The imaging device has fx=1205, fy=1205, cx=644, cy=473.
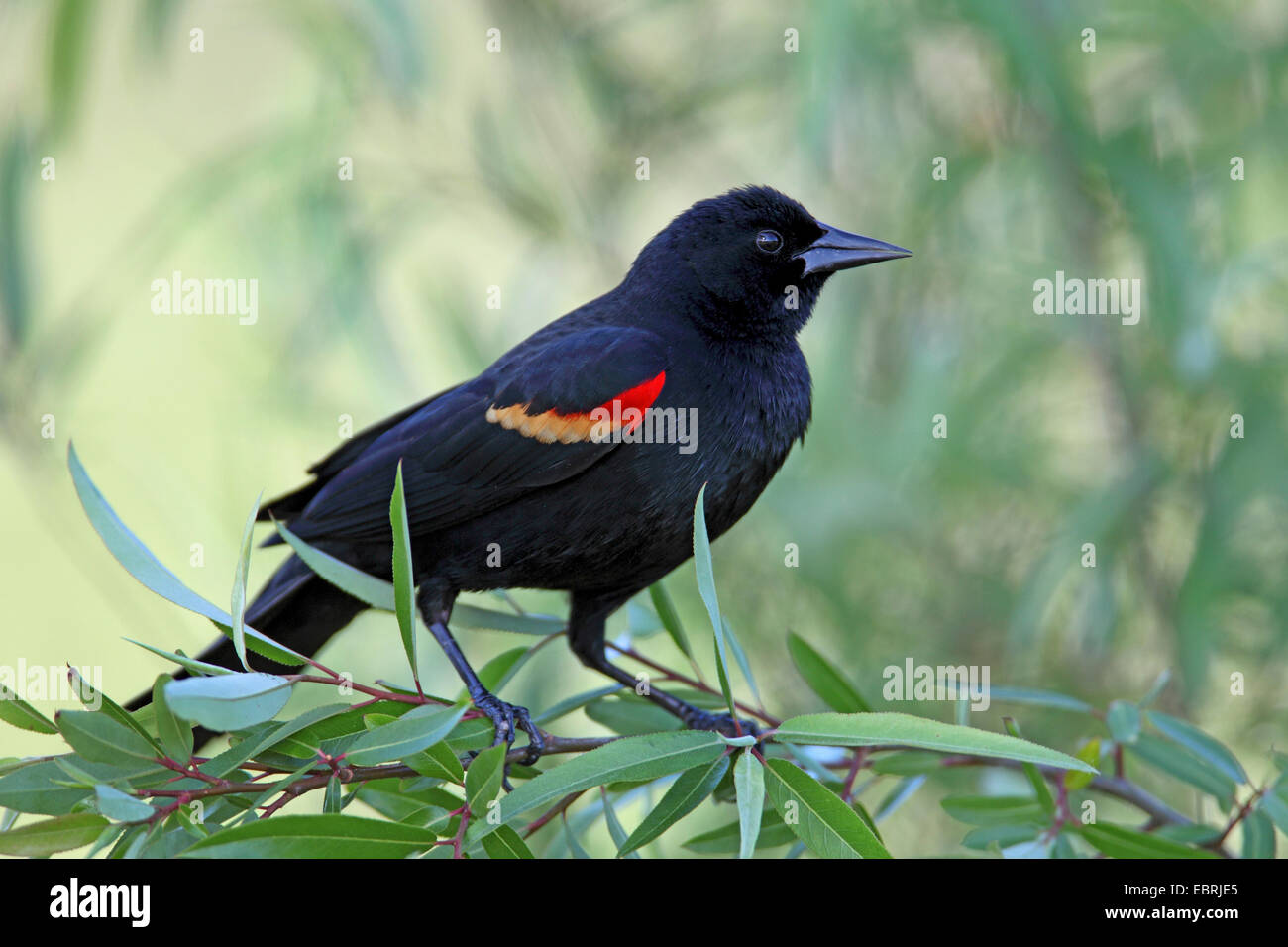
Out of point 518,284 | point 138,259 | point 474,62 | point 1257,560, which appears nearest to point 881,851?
point 1257,560

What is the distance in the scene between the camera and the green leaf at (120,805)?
1.02 m

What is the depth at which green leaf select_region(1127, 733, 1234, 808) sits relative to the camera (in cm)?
164

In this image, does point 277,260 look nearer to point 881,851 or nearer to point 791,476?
point 791,476

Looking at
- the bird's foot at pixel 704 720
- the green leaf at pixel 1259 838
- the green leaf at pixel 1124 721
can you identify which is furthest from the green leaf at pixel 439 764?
the green leaf at pixel 1259 838

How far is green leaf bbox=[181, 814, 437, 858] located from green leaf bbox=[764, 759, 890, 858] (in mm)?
340

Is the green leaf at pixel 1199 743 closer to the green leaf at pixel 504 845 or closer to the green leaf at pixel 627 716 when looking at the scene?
the green leaf at pixel 627 716

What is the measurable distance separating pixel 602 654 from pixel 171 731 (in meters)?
0.87

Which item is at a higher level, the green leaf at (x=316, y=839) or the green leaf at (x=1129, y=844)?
the green leaf at (x=316, y=839)

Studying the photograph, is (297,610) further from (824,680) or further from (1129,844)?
(1129,844)

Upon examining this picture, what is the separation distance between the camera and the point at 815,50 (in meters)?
2.27

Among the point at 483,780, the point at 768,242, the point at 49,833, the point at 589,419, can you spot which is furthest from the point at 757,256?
the point at 49,833

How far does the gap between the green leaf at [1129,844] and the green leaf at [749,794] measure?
50 cm

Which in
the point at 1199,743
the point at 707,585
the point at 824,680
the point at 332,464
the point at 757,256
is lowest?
the point at 1199,743

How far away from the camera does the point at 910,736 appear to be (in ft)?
3.66
